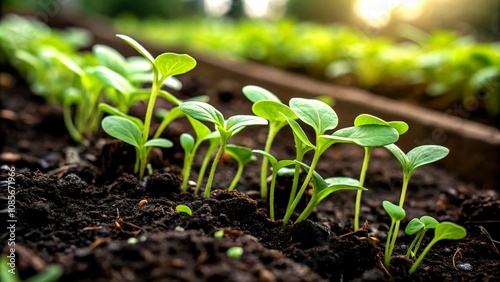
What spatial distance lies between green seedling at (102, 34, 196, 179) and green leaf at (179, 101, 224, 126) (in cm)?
13

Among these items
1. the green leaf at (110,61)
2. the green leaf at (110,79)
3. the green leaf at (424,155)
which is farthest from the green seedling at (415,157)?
the green leaf at (110,61)

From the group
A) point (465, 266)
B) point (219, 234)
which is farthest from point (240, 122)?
point (465, 266)

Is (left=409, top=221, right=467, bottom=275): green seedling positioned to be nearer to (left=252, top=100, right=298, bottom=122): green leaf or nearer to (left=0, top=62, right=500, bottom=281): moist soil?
(left=0, top=62, right=500, bottom=281): moist soil

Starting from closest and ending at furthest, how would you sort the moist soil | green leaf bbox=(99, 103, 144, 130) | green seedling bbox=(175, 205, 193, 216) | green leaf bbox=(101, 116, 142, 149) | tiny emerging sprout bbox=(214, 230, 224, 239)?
1. the moist soil
2. tiny emerging sprout bbox=(214, 230, 224, 239)
3. green seedling bbox=(175, 205, 193, 216)
4. green leaf bbox=(101, 116, 142, 149)
5. green leaf bbox=(99, 103, 144, 130)

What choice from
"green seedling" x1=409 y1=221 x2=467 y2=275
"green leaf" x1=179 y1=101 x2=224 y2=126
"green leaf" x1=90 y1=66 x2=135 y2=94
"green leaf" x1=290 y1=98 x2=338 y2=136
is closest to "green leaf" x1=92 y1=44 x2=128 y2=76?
"green leaf" x1=90 y1=66 x2=135 y2=94

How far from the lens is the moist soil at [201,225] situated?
3.13 ft

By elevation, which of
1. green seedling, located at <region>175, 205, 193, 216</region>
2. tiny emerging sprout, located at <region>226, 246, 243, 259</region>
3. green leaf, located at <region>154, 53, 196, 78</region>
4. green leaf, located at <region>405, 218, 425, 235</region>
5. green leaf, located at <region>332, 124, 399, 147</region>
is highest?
green leaf, located at <region>154, 53, 196, 78</region>

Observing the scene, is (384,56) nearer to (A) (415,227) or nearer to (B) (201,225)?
(A) (415,227)

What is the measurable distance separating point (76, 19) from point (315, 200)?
5800mm

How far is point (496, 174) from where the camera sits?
2.09 m

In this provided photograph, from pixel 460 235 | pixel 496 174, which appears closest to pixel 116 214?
pixel 460 235

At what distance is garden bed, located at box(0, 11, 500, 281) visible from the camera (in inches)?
38.0

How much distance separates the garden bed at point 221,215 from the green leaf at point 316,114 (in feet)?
0.80

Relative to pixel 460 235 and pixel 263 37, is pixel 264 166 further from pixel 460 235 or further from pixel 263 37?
pixel 263 37
